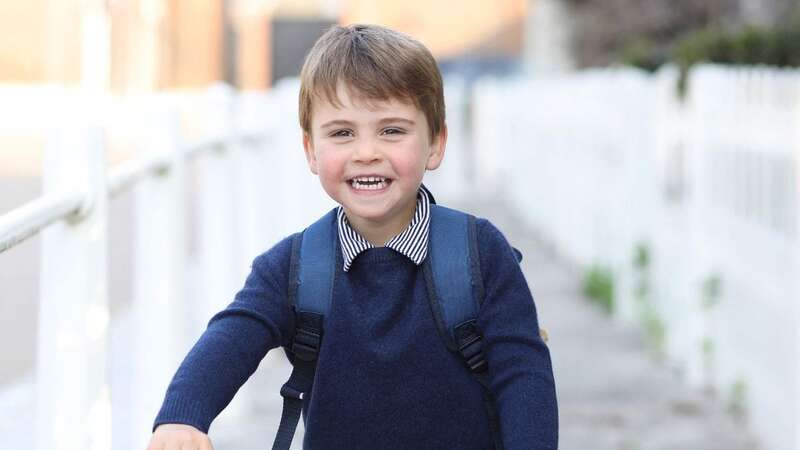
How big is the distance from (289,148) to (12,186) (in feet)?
9.77

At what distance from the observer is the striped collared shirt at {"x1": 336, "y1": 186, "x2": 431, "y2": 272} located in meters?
2.45

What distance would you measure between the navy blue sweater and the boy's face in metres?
0.10

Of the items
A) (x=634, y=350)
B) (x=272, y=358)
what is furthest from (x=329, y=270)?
(x=634, y=350)

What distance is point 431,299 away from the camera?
2.42m

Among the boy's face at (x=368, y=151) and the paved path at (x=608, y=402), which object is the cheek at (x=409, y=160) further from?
the paved path at (x=608, y=402)

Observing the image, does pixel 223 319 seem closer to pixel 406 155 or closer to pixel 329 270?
pixel 329 270

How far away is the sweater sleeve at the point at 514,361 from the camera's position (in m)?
2.41

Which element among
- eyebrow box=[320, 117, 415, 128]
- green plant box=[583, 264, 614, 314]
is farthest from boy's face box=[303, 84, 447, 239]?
green plant box=[583, 264, 614, 314]

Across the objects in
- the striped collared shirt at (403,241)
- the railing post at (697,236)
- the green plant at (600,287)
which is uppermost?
the striped collared shirt at (403,241)

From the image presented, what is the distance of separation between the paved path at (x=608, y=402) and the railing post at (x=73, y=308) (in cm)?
238

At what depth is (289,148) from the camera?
25.6ft

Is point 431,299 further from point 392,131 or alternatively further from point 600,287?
point 600,287

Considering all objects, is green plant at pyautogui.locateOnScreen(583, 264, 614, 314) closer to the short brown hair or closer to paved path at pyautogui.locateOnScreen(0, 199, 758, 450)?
paved path at pyautogui.locateOnScreen(0, 199, 758, 450)

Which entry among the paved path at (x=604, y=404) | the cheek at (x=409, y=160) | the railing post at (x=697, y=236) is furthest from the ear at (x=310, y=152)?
the railing post at (x=697, y=236)
